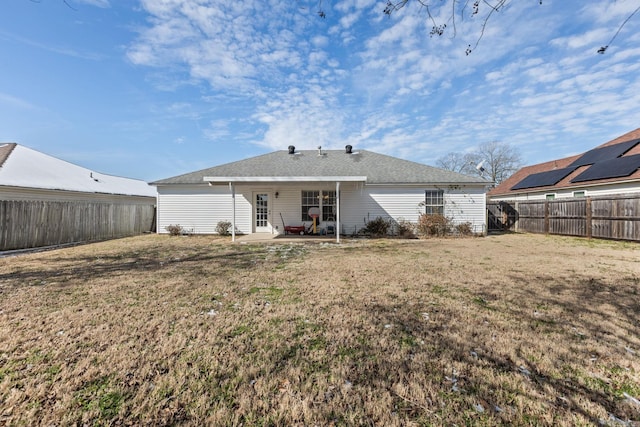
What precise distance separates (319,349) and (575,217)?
15.9 m

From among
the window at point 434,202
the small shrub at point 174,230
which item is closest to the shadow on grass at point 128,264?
the small shrub at point 174,230

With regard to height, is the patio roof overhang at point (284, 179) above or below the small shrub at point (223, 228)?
above

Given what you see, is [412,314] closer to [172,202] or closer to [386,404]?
[386,404]

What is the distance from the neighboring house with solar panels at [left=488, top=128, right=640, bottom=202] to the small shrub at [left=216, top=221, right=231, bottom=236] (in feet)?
65.1

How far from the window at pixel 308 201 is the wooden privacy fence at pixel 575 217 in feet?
38.2

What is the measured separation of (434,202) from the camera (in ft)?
45.5

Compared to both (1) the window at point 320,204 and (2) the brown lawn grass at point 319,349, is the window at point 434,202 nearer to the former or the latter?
(1) the window at point 320,204

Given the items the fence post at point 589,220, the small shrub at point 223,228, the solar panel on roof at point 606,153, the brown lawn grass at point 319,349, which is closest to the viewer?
the brown lawn grass at point 319,349

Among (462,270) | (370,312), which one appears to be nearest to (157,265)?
(370,312)

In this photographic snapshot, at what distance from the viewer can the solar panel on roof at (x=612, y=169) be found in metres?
13.4

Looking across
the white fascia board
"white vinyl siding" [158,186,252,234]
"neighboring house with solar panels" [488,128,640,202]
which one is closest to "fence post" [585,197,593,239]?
"neighboring house with solar panels" [488,128,640,202]

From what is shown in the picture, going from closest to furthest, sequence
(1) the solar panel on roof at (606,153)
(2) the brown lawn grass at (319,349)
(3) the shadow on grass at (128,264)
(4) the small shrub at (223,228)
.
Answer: (2) the brown lawn grass at (319,349) → (3) the shadow on grass at (128,264) → (4) the small shrub at (223,228) → (1) the solar panel on roof at (606,153)

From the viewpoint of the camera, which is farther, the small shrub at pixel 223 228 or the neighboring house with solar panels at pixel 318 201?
the small shrub at pixel 223 228

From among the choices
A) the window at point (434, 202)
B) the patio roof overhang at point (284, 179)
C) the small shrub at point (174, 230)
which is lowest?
the small shrub at point (174, 230)
